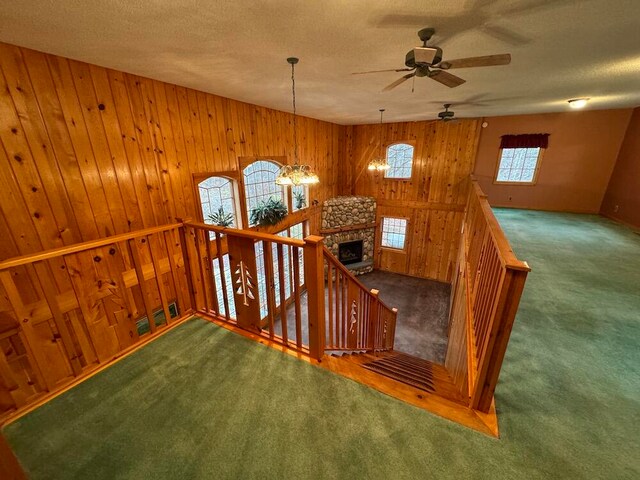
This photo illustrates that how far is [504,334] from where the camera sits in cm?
130

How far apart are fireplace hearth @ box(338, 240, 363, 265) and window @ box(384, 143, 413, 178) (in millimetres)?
2350

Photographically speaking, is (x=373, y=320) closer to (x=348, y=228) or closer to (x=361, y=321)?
(x=361, y=321)

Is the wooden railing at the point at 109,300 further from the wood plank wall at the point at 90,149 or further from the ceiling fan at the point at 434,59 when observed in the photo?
the ceiling fan at the point at 434,59

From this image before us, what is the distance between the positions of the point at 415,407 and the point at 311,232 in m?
5.66

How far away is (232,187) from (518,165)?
728 centimetres

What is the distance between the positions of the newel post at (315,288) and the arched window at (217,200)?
8.46ft

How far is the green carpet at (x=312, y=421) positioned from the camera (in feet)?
4.02

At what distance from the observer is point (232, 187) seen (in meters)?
4.25

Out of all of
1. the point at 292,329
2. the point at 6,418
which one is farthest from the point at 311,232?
the point at 6,418

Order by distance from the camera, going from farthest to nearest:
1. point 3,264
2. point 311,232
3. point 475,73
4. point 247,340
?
point 311,232, point 475,73, point 247,340, point 3,264

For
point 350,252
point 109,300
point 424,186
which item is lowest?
point 350,252

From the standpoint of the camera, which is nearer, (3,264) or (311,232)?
(3,264)

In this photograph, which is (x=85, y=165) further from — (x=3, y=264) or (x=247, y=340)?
(x=247, y=340)

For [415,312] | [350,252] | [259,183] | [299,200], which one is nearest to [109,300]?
[259,183]
